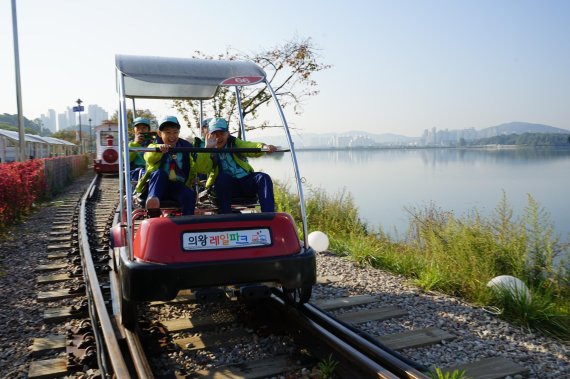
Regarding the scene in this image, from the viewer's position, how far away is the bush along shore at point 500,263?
4695 millimetres

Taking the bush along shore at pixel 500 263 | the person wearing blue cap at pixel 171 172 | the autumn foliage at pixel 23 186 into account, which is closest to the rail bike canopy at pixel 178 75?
the person wearing blue cap at pixel 171 172

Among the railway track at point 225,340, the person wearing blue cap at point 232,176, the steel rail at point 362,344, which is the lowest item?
A: the railway track at point 225,340

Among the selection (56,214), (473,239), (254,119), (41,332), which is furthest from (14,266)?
(254,119)

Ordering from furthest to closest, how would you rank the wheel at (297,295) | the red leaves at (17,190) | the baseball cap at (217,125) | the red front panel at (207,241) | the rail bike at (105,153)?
the rail bike at (105,153), the red leaves at (17,190), the baseball cap at (217,125), the wheel at (297,295), the red front panel at (207,241)

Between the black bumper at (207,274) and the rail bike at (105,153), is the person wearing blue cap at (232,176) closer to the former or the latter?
the black bumper at (207,274)

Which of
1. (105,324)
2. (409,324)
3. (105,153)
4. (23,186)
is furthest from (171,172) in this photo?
(105,153)

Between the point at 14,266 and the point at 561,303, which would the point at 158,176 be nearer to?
the point at 14,266

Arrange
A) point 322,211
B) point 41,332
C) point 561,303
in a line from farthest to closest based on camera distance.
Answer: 1. point 322,211
2. point 561,303
3. point 41,332

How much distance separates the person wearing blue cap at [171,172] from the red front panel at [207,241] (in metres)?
0.58

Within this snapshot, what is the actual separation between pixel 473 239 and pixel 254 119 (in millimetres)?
8911

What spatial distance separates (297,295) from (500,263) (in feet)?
10.5

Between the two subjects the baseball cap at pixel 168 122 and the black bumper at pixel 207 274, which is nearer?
the black bumper at pixel 207 274

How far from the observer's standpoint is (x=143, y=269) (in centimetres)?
352

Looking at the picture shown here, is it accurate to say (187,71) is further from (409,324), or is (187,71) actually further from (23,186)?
(23,186)
